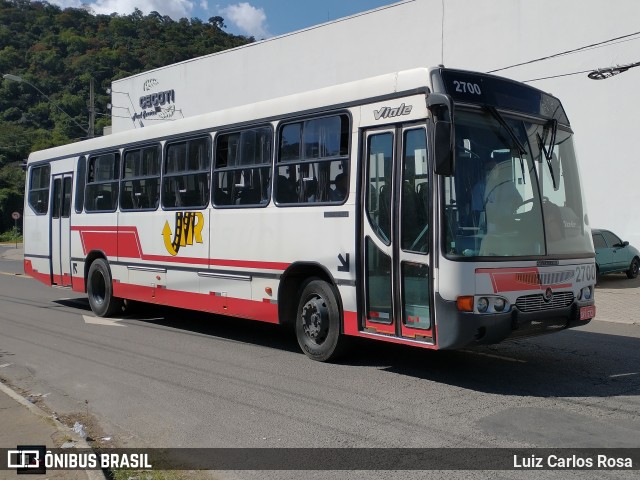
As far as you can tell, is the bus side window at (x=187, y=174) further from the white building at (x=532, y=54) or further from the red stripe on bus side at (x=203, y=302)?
the white building at (x=532, y=54)

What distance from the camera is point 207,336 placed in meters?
10.9

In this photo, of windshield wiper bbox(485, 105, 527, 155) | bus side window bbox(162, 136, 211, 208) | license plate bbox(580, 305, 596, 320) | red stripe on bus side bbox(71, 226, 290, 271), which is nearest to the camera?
windshield wiper bbox(485, 105, 527, 155)

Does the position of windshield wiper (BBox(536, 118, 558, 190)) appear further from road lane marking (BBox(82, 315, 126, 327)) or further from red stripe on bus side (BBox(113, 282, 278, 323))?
road lane marking (BBox(82, 315, 126, 327))

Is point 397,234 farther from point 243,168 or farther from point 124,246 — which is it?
point 124,246

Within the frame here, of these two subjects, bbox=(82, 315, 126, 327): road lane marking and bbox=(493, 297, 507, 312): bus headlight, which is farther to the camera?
bbox=(82, 315, 126, 327): road lane marking

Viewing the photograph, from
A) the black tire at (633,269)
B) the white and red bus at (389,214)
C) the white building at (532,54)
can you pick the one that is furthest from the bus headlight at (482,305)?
the white building at (532,54)

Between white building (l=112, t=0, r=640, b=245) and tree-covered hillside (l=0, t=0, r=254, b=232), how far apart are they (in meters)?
31.0

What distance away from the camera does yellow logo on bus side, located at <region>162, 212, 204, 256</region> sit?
33.9ft

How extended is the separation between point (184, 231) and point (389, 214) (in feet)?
14.3

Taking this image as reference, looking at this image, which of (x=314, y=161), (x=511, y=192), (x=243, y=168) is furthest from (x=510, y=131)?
(x=243, y=168)

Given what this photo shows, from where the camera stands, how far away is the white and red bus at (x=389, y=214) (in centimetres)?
677

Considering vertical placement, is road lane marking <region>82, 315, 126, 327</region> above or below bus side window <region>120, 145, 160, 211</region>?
below

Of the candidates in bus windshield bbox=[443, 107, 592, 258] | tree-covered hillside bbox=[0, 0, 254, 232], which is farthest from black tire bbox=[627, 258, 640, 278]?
tree-covered hillside bbox=[0, 0, 254, 232]

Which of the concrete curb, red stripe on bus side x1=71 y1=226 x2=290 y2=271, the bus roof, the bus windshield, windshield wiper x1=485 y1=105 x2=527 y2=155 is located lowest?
the concrete curb
